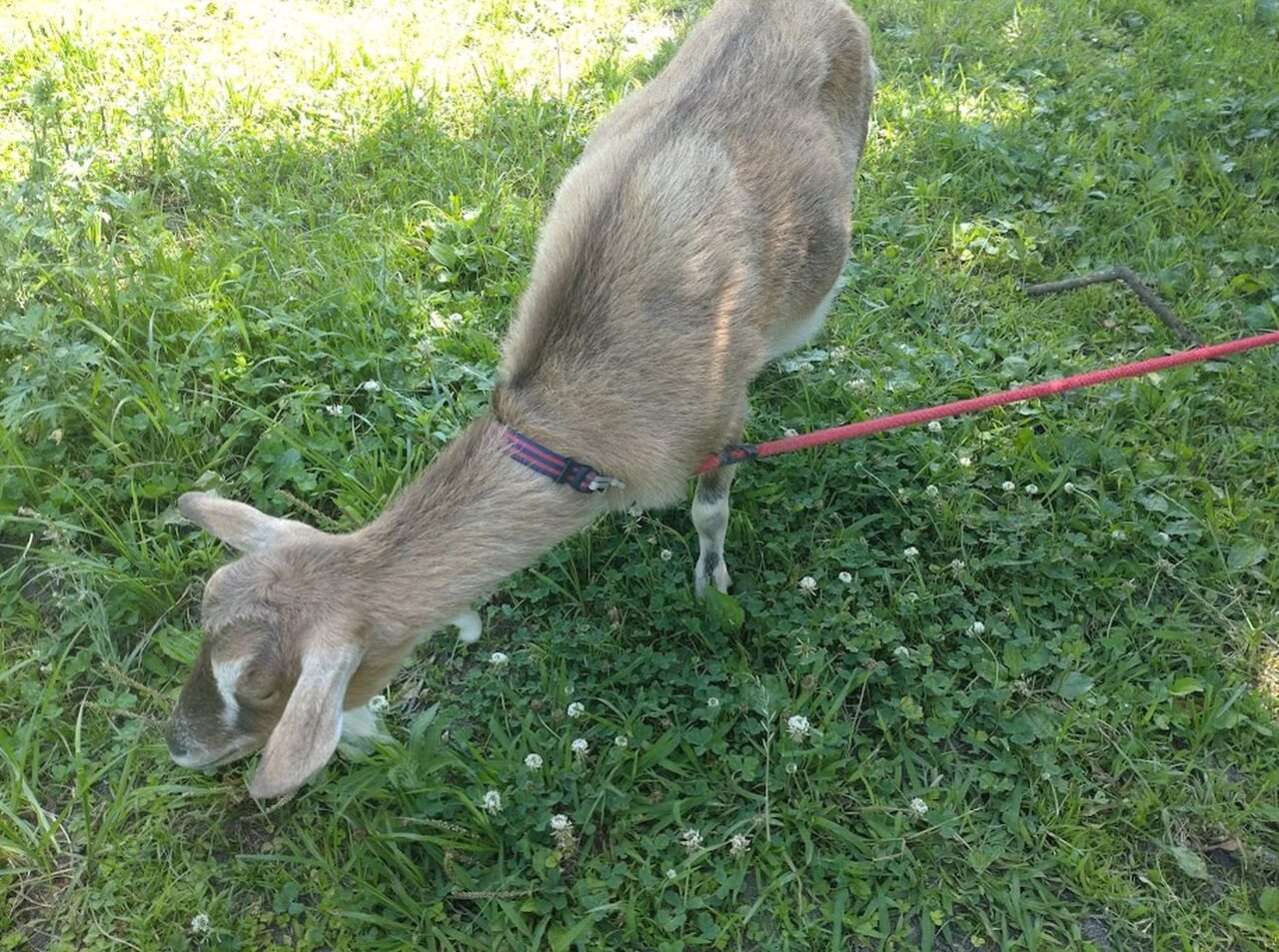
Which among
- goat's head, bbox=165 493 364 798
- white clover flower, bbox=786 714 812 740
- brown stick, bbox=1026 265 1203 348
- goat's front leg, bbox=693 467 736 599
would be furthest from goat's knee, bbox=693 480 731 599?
brown stick, bbox=1026 265 1203 348

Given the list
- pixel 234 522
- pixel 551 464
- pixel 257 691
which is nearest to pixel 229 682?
pixel 257 691

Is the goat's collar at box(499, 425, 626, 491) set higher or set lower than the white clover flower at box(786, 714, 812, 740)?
higher

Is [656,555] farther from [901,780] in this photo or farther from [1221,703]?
[1221,703]

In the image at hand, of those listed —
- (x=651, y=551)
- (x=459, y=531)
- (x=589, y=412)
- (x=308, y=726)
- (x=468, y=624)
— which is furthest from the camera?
(x=651, y=551)

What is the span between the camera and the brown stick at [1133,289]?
4273 mm

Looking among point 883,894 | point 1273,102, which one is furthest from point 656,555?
point 1273,102

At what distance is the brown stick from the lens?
427cm

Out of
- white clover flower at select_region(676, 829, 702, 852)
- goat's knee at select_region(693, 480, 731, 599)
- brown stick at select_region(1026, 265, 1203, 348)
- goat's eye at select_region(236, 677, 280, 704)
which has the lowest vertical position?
brown stick at select_region(1026, 265, 1203, 348)

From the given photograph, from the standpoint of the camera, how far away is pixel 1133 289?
446 cm

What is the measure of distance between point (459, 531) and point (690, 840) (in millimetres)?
1143

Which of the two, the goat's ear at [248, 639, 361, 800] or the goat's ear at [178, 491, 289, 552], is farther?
the goat's ear at [178, 491, 289, 552]

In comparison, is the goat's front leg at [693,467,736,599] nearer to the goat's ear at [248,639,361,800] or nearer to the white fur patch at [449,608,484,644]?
the white fur patch at [449,608,484,644]

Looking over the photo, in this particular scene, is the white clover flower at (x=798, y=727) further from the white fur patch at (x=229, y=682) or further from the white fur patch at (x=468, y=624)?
the white fur patch at (x=229, y=682)

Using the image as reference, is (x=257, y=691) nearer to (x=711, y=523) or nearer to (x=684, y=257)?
(x=711, y=523)
